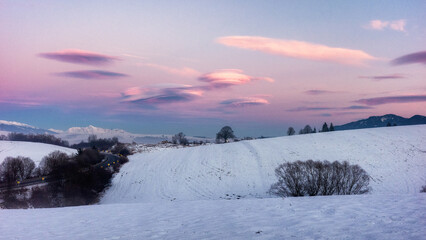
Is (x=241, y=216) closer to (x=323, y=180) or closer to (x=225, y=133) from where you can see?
(x=323, y=180)

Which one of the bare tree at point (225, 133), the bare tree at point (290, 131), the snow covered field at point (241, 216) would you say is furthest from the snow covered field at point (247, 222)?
the bare tree at point (290, 131)

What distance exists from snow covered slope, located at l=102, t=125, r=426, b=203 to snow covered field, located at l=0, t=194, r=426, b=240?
27866mm

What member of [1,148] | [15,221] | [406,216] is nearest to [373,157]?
[406,216]

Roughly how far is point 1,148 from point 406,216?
412ft

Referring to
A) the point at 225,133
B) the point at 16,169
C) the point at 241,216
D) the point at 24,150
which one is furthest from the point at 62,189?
the point at 225,133

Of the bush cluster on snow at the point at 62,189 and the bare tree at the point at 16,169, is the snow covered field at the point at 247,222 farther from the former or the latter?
the bare tree at the point at 16,169

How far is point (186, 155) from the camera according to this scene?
251 ft

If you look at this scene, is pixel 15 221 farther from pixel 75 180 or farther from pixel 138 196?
pixel 75 180

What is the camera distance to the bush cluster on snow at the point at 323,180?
35094mm

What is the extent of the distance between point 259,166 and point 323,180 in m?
22.2

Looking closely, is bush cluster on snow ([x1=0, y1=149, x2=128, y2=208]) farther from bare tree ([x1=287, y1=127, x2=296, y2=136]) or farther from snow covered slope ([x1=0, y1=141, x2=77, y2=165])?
bare tree ([x1=287, y1=127, x2=296, y2=136])

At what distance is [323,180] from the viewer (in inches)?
1416

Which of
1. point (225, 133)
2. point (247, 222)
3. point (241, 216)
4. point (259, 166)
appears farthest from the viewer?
point (225, 133)

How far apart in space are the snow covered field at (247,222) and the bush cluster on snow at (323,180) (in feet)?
56.5
